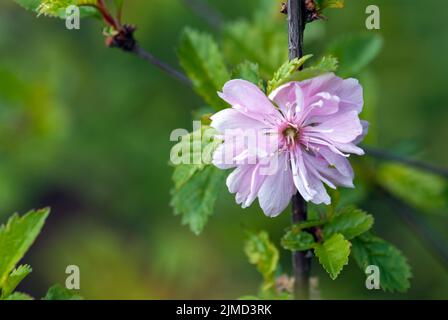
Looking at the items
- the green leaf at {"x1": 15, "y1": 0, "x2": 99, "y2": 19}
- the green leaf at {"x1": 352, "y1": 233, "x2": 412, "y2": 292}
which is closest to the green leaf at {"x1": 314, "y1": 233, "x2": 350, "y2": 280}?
the green leaf at {"x1": 352, "y1": 233, "x2": 412, "y2": 292}

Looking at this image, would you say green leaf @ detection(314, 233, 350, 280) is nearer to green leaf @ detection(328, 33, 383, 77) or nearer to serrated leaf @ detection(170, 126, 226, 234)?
serrated leaf @ detection(170, 126, 226, 234)

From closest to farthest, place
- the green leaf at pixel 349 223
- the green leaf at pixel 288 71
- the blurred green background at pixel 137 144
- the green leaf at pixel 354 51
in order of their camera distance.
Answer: the green leaf at pixel 288 71
the green leaf at pixel 349 223
the green leaf at pixel 354 51
the blurred green background at pixel 137 144

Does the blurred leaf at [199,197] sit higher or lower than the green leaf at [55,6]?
lower

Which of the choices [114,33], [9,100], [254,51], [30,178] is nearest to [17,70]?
[9,100]

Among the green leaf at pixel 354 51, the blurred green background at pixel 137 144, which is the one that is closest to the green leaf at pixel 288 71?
the green leaf at pixel 354 51

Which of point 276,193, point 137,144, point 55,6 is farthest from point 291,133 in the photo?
point 137,144

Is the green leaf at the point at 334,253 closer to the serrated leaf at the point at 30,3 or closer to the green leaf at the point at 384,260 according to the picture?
the green leaf at the point at 384,260
